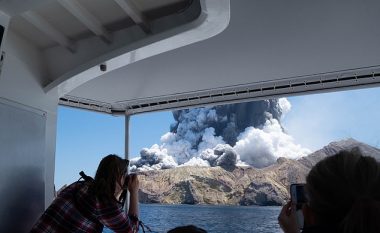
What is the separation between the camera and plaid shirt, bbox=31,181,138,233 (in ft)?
4.68

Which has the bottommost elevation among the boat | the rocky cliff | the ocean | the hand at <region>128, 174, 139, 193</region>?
the ocean

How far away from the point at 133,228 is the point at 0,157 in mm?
653

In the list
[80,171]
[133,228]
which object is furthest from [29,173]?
[133,228]

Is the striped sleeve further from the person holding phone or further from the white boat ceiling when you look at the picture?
the person holding phone

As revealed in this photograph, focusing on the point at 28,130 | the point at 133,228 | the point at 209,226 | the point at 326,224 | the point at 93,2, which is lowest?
the point at 209,226

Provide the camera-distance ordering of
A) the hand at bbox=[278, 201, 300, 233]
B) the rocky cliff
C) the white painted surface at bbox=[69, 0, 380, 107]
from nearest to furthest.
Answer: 1. the hand at bbox=[278, 201, 300, 233]
2. the white painted surface at bbox=[69, 0, 380, 107]
3. the rocky cliff

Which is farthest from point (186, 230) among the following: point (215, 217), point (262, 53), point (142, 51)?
point (215, 217)

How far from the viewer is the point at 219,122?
9047 mm

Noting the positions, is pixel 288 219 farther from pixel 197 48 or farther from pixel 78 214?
pixel 197 48

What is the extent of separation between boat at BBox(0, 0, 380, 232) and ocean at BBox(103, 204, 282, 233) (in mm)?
1940

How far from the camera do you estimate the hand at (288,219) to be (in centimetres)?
89

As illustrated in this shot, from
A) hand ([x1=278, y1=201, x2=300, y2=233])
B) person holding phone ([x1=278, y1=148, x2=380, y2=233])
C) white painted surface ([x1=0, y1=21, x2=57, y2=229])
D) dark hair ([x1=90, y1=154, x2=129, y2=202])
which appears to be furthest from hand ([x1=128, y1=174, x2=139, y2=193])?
person holding phone ([x1=278, y1=148, x2=380, y2=233])

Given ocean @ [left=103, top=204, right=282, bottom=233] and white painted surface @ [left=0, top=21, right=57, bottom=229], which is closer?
white painted surface @ [left=0, top=21, right=57, bottom=229]

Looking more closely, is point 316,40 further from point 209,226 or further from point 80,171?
point 209,226
